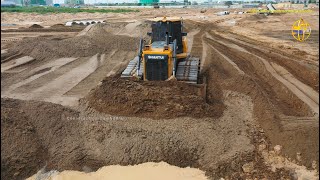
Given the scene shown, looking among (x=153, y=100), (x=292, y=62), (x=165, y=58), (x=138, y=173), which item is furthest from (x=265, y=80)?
(x=138, y=173)

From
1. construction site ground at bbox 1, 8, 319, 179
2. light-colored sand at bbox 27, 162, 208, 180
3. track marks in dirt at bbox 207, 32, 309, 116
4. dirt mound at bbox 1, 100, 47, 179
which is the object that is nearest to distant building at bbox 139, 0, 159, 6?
track marks in dirt at bbox 207, 32, 309, 116

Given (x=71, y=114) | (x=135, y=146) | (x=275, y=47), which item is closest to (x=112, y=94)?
(x=71, y=114)

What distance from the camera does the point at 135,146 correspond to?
8.34m

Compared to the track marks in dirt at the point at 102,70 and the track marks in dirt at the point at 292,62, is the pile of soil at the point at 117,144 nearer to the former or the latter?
the track marks in dirt at the point at 102,70

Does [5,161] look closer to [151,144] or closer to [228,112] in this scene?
[151,144]

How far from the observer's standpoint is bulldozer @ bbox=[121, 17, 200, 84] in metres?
11.0

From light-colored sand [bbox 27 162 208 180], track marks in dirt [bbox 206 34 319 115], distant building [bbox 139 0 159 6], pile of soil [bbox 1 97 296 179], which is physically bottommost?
light-colored sand [bbox 27 162 208 180]

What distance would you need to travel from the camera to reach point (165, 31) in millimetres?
11922

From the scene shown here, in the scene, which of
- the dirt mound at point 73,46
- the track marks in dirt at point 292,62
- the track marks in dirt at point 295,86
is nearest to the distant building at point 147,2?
the dirt mound at point 73,46

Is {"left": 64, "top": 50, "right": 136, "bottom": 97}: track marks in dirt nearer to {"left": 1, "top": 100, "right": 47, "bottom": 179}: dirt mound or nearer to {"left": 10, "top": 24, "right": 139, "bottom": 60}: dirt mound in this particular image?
{"left": 10, "top": 24, "right": 139, "bottom": 60}: dirt mound

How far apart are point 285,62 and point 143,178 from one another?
11.9 metres

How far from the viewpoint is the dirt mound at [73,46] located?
63.9ft

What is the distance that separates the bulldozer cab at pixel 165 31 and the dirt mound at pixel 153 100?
2.01m

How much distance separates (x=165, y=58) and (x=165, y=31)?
1.55m
